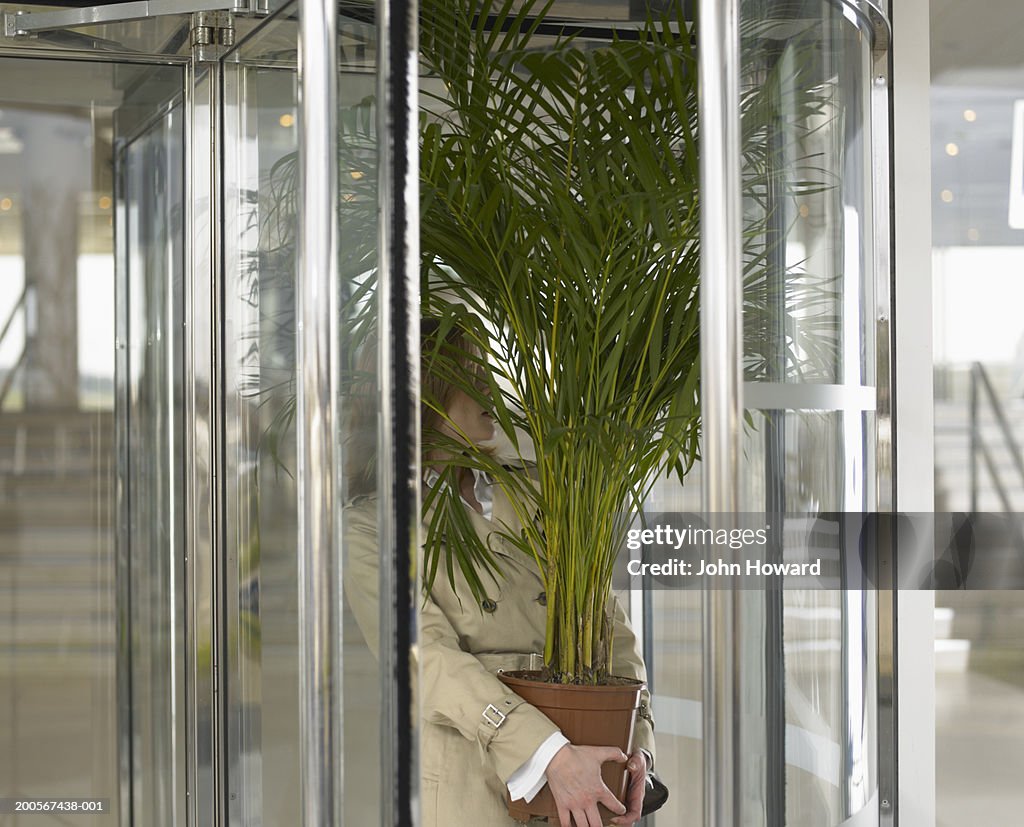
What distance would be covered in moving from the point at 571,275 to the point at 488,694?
0.60 metres

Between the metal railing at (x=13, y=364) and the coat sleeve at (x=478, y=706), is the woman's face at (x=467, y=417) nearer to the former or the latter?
the coat sleeve at (x=478, y=706)

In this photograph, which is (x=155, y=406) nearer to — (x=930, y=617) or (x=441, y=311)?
(x=441, y=311)

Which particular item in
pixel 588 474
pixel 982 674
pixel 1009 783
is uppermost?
pixel 588 474

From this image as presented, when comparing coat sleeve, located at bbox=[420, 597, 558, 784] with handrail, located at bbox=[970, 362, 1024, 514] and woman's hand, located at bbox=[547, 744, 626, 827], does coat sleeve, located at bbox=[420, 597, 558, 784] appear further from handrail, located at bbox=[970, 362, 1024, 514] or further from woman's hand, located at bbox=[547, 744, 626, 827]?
handrail, located at bbox=[970, 362, 1024, 514]

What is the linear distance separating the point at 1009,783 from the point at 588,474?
121 cm

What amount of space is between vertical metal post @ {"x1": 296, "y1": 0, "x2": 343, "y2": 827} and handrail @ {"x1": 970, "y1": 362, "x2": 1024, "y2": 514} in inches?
57.2

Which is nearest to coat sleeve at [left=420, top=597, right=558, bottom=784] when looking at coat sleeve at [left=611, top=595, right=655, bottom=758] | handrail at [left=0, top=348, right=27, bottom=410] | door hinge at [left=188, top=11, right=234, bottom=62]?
coat sleeve at [left=611, top=595, right=655, bottom=758]

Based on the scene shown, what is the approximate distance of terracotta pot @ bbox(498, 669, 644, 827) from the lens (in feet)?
5.24

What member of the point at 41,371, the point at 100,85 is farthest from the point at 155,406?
the point at 100,85

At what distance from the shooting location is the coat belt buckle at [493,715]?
5.17 ft

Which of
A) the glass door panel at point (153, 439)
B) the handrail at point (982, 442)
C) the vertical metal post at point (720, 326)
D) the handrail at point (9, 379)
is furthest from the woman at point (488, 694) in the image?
the handrail at point (982, 442)

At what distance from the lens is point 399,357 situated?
1.19m

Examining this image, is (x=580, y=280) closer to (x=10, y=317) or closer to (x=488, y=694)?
(x=488, y=694)

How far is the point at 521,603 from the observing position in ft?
5.89
